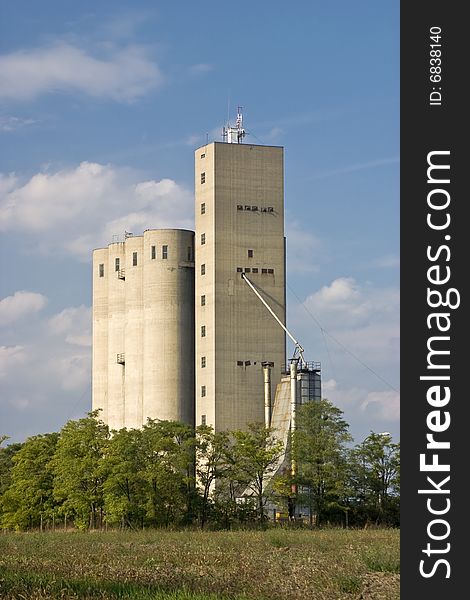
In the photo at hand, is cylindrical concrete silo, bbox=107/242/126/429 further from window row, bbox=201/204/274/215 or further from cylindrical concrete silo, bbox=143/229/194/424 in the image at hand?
window row, bbox=201/204/274/215

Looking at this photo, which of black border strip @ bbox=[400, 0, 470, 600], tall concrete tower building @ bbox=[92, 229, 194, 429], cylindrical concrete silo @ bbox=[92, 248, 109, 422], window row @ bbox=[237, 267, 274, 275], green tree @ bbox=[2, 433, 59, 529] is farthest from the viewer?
cylindrical concrete silo @ bbox=[92, 248, 109, 422]

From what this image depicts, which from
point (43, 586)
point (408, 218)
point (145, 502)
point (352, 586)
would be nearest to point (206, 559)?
point (352, 586)

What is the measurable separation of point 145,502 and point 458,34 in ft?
234

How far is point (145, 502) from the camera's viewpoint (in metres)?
84.0

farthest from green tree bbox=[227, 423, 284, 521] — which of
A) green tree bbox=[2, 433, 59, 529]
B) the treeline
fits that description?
green tree bbox=[2, 433, 59, 529]

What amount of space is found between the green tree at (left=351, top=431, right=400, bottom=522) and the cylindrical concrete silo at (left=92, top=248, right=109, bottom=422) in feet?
121

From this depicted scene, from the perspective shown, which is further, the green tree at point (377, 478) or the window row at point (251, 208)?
the window row at point (251, 208)

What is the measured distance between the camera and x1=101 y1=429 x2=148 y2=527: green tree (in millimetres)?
82188

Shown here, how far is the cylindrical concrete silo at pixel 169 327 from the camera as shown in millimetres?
105125

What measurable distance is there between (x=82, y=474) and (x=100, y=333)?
35.3m

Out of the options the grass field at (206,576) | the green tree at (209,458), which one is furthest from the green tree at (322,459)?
the grass field at (206,576)

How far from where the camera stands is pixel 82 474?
281 ft

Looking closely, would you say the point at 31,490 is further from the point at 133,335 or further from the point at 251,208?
the point at 251,208

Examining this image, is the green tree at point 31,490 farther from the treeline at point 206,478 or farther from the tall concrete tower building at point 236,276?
the tall concrete tower building at point 236,276
